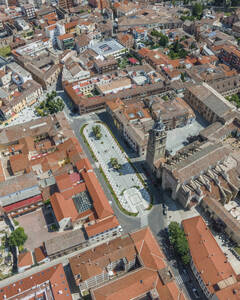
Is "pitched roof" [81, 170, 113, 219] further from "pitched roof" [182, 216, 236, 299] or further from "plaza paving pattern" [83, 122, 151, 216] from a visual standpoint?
"pitched roof" [182, 216, 236, 299]

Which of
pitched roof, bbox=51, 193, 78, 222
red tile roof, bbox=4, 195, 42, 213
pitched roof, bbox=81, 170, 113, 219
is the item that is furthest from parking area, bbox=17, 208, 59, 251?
pitched roof, bbox=81, 170, 113, 219

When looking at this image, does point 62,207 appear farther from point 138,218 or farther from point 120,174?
point 120,174

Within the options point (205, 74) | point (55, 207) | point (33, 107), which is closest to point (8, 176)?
point (55, 207)

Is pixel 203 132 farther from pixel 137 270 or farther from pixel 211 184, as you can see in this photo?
pixel 137 270

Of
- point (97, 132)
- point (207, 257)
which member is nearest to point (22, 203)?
point (97, 132)

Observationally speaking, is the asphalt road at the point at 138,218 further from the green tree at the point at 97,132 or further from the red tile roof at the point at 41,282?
the red tile roof at the point at 41,282

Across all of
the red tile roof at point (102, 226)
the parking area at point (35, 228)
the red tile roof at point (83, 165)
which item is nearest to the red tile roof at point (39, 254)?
the parking area at point (35, 228)
